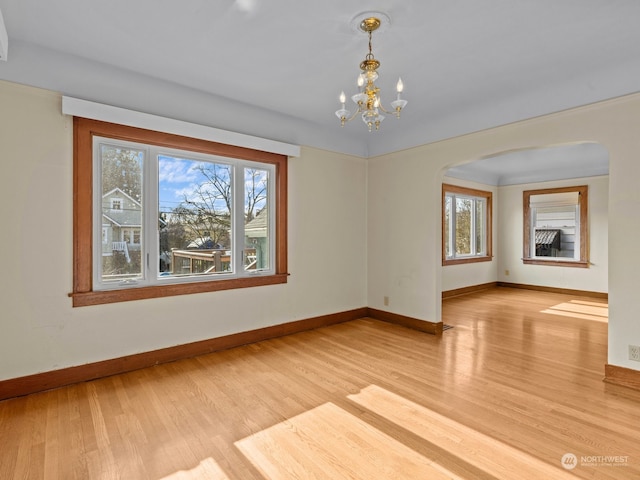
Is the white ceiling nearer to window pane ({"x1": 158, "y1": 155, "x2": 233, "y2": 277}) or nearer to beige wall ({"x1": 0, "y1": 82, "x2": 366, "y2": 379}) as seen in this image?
beige wall ({"x1": 0, "y1": 82, "x2": 366, "y2": 379})

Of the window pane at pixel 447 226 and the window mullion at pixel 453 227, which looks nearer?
the window pane at pixel 447 226

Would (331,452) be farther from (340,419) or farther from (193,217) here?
(193,217)

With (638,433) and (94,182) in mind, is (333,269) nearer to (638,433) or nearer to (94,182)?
(94,182)

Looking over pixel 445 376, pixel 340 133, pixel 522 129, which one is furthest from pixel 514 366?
pixel 340 133

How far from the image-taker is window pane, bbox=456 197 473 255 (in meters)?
7.07

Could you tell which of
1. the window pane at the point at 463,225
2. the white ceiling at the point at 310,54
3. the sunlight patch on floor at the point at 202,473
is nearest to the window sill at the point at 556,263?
the window pane at the point at 463,225

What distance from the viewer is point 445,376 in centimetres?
299

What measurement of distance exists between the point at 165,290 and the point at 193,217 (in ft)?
2.68

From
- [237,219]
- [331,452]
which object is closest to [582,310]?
[331,452]

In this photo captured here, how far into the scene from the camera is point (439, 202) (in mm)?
4293

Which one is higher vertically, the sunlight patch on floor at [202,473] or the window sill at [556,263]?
the window sill at [556,263]

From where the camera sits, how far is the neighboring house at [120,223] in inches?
120

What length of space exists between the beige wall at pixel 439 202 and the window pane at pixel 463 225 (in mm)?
2900

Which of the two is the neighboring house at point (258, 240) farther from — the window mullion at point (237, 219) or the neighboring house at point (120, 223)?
the neighboring house at point (120, 223)
